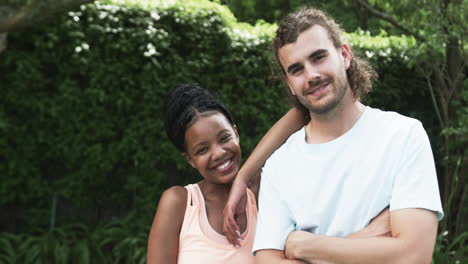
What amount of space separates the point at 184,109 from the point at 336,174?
0.79m

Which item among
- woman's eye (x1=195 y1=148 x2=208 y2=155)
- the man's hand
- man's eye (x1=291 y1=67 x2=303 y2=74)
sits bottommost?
the man's hand

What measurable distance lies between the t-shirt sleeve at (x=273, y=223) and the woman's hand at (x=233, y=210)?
0.15 metres

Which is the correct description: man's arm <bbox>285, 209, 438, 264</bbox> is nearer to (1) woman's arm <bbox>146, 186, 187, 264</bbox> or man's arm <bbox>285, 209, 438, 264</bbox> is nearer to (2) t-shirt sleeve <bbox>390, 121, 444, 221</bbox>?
(2) t-shirt sleeve <bbox>390, 121, 444, 221</bbox>

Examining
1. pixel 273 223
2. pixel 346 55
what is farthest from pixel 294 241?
pixel 346 55

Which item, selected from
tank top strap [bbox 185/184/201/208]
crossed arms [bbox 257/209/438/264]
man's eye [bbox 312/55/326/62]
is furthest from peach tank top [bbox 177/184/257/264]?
man's eye [bbox 312/55/326/62]

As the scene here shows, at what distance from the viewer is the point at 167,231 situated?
7.73ft

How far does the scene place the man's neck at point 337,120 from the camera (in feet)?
7.01

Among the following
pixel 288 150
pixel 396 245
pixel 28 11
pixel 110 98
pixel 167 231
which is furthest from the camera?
pixel 110 98

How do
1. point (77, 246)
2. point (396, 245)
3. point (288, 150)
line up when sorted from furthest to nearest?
1. point (77, 246)
2. point (288, 150)
3. point (396, 245)

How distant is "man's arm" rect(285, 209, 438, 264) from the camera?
191 centimetres

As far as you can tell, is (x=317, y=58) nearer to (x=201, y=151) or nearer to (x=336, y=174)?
(x=336, y=174)

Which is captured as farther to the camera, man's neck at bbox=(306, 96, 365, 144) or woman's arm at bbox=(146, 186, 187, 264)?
woman's arm at bbox=(146, 186, 187, 264)

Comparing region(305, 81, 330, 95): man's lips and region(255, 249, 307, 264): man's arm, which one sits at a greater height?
region(305, 81, 330, 95): man's lips

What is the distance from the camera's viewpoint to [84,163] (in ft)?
17.8
